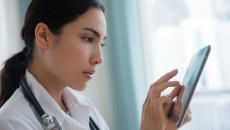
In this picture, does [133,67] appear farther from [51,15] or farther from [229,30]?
[51,15]

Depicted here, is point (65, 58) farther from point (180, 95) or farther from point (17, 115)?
point (180, 95)

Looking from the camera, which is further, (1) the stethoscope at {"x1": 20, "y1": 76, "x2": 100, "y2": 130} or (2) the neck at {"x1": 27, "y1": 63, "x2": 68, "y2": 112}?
(2) the neck at {"x1": 27, "y1": 63, "x2": 68, "y2": 112}

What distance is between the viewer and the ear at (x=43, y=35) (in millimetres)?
957

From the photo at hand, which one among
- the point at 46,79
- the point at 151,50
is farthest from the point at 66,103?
the point at 151,50

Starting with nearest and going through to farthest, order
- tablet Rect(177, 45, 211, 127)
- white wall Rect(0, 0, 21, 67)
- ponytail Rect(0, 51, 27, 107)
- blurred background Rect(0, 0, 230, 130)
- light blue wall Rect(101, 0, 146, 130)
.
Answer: tablet Rect(177, 45, 211, 127) → ponytail Rect(0, 51, 27, 107) → blurred background Rect(0, 0, 230, 130) → white wall Rect(0, 0, 21, 67) → light blue wall Rect(101, 0, 146, 130)

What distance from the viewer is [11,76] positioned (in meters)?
1.03

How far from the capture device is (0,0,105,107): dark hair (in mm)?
964

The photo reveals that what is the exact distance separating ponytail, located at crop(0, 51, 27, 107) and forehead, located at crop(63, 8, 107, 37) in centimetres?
22

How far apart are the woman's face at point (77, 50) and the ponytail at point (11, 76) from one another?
11 centimetres

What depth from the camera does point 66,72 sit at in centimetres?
97

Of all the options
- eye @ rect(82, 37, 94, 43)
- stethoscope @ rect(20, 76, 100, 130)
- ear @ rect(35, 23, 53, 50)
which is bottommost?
stethoscope @ rect(20, 76, 100, 130)

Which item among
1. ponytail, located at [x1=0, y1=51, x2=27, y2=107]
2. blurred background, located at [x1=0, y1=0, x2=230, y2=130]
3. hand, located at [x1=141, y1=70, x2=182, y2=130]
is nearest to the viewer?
hand, located at [x1=141, y1=70, x2=182, y2=130]

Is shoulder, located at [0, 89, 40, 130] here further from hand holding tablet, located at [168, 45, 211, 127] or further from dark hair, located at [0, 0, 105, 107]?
hand holding tablet, located at [168, 45, 211, 127]

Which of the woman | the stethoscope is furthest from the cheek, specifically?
the stethoscope
